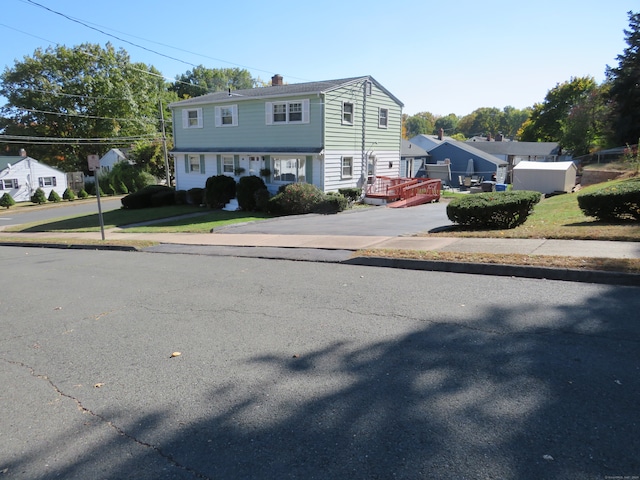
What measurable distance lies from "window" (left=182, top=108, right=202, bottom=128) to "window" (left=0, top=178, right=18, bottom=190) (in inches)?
1053

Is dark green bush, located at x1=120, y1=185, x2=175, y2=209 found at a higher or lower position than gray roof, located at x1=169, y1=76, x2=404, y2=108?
lower

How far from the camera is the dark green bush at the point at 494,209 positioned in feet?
36.3

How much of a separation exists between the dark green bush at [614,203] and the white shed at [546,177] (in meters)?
17.3

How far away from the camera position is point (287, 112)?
24203 millimetres

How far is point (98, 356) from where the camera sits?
4.87 m

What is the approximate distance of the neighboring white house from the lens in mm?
44562

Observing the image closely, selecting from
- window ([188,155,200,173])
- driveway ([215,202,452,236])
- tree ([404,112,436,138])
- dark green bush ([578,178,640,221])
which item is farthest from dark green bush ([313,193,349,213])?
tree ([404,112,436,138])

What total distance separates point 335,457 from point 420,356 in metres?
1.65

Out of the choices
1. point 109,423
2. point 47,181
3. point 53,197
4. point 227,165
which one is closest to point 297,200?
point 227,165

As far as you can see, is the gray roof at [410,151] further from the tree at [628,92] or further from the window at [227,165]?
the window at [227,165]

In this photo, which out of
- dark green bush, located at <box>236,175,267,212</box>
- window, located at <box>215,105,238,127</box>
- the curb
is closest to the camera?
the curb

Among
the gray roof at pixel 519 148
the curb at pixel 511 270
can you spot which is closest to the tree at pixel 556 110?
the gray roof at pixel 519 148

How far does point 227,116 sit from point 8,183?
3095 centimetres

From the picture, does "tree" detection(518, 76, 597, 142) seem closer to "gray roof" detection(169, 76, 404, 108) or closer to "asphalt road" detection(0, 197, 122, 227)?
"gray roof" detection(169, 76, 404, 108)
